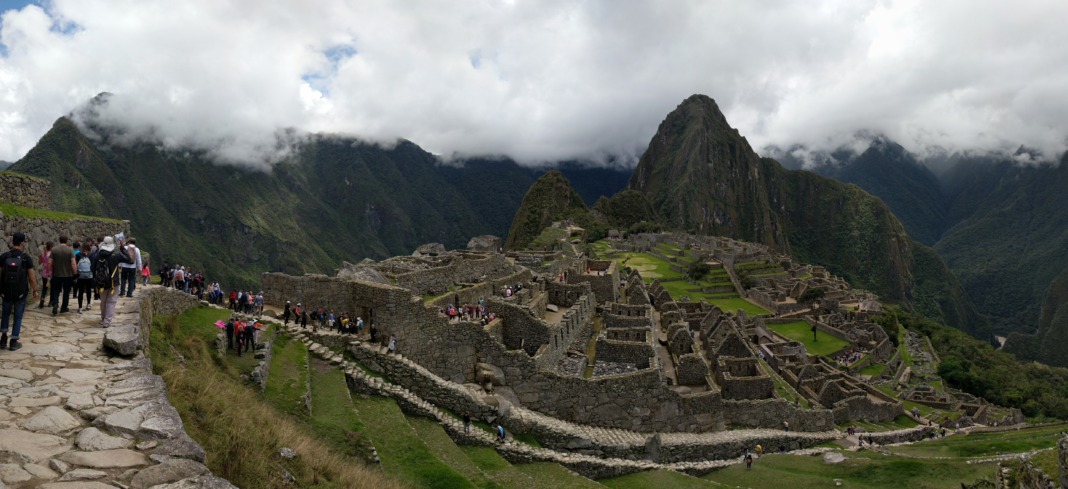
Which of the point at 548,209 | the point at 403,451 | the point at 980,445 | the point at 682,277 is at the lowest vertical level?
the point at 980,445

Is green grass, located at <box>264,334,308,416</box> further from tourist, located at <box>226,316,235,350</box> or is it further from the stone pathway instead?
the stone pathway

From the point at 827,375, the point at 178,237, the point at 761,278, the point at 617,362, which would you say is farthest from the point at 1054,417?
the point at 178,237

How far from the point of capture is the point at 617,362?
2561 cm

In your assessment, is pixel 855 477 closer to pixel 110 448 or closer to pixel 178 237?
pixel 110 448

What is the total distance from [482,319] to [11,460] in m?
18.5

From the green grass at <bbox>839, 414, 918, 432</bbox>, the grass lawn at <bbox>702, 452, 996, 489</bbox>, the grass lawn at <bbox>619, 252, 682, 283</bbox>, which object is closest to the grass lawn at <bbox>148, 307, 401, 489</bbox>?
the grass lawn at <bbox>702, 452, 996, 489</bbox>

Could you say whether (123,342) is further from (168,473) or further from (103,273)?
(168,473)

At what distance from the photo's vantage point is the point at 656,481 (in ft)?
64.5

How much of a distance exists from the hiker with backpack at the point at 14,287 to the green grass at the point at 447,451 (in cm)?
914

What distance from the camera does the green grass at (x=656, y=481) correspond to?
1934 cm

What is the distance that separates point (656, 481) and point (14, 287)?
17510mm

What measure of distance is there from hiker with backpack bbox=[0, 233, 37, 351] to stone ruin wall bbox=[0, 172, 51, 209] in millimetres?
7397

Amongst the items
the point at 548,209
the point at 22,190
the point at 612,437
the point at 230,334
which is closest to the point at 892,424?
the point at 612,437

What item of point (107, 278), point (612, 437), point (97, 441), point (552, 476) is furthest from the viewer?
point (612, 437)
